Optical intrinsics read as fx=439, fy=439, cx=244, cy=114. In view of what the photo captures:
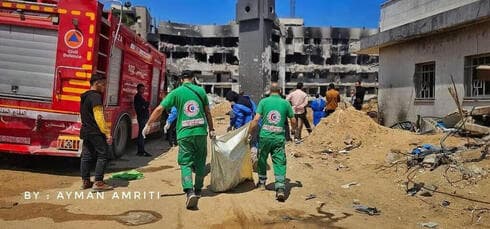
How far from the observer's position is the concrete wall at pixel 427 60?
34.0 feet

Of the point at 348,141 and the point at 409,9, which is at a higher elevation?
the point at 409,9

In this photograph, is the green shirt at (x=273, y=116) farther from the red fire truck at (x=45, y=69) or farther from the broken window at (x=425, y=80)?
the broken window at (x=425, y=80)

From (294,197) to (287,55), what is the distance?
5370 cm

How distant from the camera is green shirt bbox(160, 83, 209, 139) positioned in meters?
5.65

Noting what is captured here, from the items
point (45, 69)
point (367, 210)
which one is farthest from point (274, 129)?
point (45, 69)

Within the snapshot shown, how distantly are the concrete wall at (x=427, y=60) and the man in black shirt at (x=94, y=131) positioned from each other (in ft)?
27.0

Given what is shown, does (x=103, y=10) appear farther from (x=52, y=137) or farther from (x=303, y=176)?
(x=303, y=176)

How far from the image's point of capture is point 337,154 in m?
9.77

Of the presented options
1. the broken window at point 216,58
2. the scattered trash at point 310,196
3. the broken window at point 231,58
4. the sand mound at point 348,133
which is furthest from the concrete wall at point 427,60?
the broken window at point 216,58

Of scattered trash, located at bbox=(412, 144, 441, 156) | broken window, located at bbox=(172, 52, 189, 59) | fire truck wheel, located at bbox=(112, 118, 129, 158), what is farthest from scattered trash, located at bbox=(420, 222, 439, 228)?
broken window, located at bbox=(172, 52, 189, 59)

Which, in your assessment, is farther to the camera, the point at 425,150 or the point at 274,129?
the point at 425,150

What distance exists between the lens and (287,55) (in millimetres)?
58906

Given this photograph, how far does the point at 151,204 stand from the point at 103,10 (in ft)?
11.6

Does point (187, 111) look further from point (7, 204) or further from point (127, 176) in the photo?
point (7, 204)
